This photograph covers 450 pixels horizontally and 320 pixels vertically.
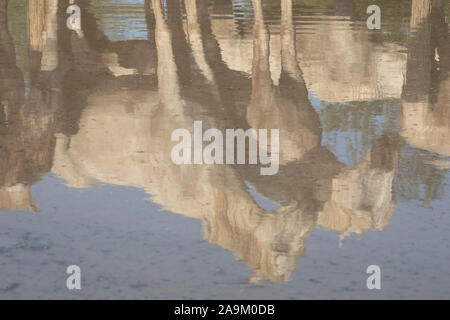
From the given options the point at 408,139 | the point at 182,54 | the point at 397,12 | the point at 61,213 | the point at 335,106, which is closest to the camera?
the point at 61,213

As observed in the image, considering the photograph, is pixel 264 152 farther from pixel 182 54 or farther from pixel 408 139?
pixel 182 54

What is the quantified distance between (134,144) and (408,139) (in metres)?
2.34

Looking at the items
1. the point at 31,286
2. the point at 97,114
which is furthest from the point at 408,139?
the point at 31,286

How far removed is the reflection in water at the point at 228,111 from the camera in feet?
18.4

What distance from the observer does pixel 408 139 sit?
23.7 ft

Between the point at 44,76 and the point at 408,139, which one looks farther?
the point at 44,76

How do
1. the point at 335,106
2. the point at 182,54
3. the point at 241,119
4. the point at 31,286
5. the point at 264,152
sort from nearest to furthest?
the point at 31,286
the point at 264,152
the point at 241,119
the point at 335,106
the point at 182,54

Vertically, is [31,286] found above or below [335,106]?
below

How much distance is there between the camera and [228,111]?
788cm

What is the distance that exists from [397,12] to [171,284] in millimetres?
11099

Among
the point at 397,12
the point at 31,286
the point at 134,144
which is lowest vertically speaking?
the point at 31,286

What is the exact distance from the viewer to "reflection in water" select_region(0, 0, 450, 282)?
5.60m

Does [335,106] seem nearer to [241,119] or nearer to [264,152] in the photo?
[241,119]

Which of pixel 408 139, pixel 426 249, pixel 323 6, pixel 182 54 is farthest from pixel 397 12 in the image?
pixel 426 249
